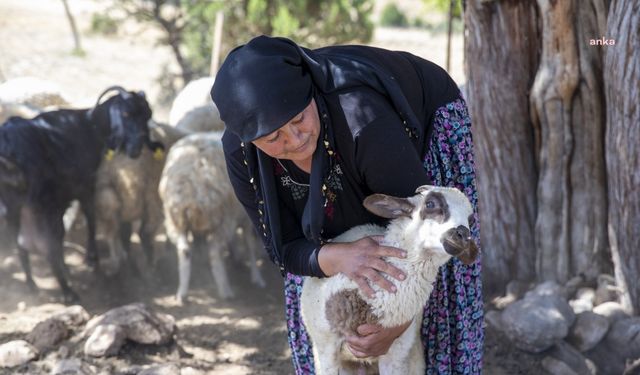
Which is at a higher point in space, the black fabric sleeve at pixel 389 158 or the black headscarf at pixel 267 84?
the black headscarf at pixel 267 84

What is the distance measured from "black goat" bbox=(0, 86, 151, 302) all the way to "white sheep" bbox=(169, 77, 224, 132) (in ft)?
3.18

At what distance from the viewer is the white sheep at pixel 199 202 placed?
5648mm

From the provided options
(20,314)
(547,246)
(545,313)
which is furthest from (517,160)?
(20,314)

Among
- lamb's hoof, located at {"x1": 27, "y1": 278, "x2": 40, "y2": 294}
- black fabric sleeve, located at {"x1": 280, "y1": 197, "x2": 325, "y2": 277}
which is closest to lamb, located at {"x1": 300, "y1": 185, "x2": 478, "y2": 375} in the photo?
black fabric sleeve, located at {"x1": 280, "y1": 197, "x2": 325, "y2": 277}

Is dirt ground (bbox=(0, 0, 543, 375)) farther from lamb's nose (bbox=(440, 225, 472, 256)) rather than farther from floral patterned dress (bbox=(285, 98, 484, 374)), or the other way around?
lamb's nose (bbox=(440, 225, 472, 256))

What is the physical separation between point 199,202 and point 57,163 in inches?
52.6

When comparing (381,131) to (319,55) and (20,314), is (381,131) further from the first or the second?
(20,314)

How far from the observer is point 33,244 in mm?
5867

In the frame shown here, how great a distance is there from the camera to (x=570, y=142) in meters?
4.23

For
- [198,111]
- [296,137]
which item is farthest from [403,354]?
[198,111]

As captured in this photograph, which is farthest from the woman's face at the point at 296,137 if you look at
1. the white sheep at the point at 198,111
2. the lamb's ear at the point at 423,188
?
the white sheep at the point at 198,111

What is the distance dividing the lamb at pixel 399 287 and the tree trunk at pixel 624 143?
1.93 m

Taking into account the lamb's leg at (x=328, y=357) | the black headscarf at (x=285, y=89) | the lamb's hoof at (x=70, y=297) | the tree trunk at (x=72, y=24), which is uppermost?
the tree trunk at (x=72, y=24)

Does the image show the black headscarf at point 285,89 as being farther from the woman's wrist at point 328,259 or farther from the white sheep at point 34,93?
the white sheep at point 34,93
